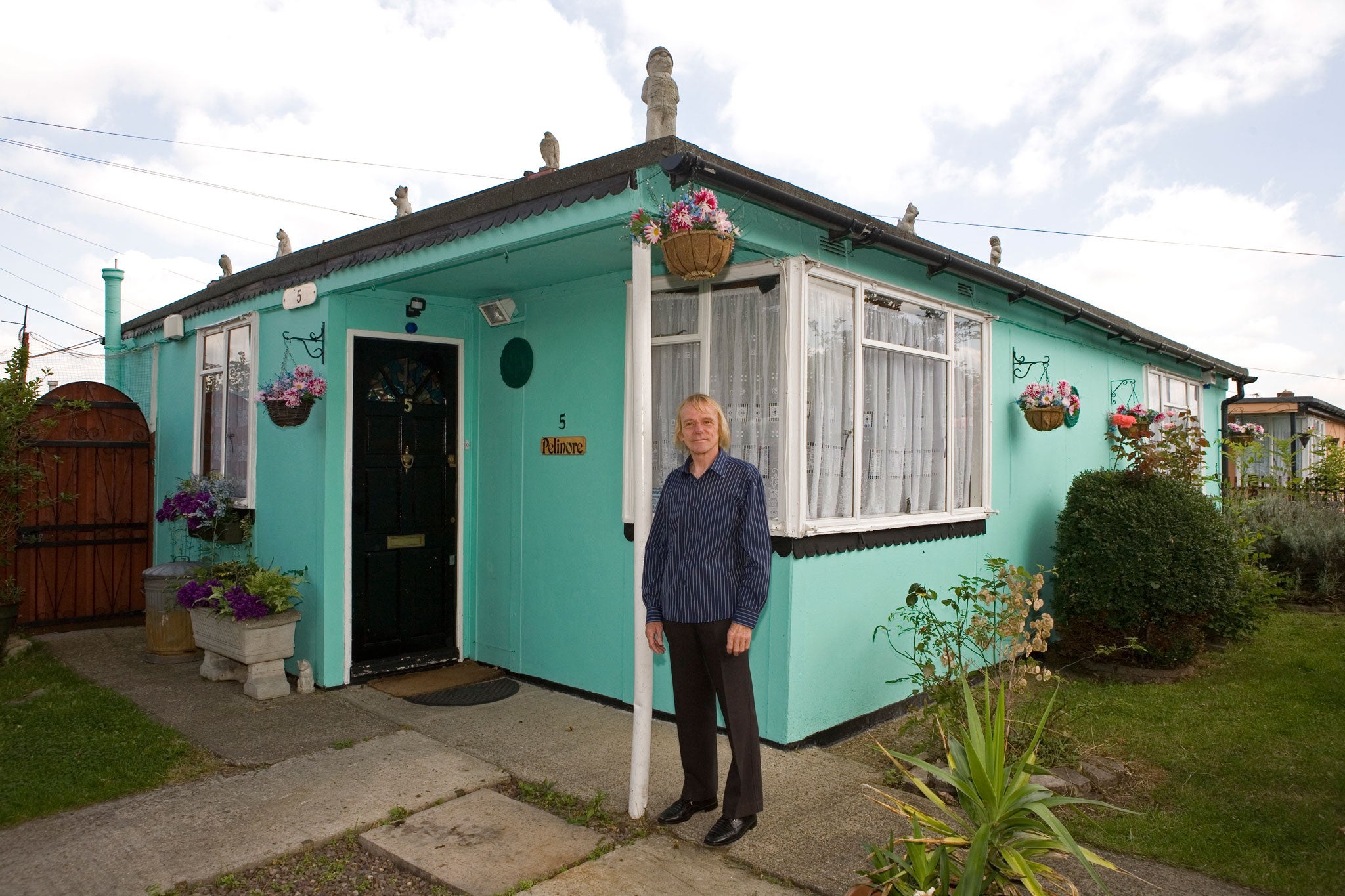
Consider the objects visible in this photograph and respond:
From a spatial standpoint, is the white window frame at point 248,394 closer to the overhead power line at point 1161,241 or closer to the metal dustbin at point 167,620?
the metal dustbin at point 167,620

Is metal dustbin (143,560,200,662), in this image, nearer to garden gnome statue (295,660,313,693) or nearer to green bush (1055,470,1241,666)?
garden gnome statue (295,660,313,693)

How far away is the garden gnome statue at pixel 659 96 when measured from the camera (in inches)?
154

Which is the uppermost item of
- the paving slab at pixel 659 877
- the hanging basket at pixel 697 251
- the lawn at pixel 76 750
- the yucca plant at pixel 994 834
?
the hanging basket at pixel 697 251

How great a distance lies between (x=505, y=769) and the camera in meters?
4.14

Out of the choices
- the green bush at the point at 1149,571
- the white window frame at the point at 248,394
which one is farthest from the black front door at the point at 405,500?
the green bush at the point at 1149,571

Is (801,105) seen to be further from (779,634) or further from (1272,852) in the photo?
(1272,852)

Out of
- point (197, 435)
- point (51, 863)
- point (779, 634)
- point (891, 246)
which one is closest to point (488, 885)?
point (51, 863)

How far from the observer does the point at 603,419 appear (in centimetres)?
527

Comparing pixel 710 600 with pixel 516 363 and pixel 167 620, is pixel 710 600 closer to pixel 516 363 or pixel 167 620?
pixel 516 363

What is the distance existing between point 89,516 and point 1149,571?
891 cm

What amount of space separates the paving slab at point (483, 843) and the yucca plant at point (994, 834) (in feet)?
4.20

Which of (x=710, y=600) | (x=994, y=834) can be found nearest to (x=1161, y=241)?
(x=710, y=600)

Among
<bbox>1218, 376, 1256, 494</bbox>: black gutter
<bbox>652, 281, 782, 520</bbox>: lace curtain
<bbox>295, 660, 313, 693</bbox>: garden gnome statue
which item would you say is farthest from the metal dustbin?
<bbox>1218, 376, 1256, 494</bbox>: black gutter

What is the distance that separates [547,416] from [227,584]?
253cm
